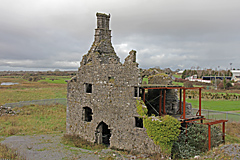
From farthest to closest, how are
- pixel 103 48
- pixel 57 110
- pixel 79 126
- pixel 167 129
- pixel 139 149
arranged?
1. pixel 57 110
2. pixel 103 48
3. pixel 79 126
4. pixel 139 149
5. pixel 167 129

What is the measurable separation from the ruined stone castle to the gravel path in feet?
5.50

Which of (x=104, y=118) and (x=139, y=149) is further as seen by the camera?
(x=104, y=118)

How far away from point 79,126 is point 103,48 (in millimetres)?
7509

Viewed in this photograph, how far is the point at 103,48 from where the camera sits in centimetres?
1919

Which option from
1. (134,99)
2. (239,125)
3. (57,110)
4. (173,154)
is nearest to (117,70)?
(134,99)

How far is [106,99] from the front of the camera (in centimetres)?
1614

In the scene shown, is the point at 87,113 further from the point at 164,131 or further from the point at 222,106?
the point at 222,106

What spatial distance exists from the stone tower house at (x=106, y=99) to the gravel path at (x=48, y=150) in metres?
1.64

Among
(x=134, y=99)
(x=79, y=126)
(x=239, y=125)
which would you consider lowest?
(x=239, y=125)

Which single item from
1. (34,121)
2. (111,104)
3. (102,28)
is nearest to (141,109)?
(111,104)

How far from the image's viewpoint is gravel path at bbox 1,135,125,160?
1402 cm

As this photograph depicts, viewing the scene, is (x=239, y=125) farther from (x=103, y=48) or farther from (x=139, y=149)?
(x=103, y=48)

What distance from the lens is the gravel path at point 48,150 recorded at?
1402cm

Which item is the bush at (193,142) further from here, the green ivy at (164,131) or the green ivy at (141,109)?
the green ivy at (141,109)
